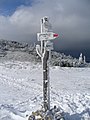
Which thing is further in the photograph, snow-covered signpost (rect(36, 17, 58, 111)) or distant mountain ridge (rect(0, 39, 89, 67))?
distant mountain ridge (rect(0, 39, 89, 67))

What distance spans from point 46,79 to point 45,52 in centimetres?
108

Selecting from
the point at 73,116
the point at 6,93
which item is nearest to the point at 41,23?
the point at 73,116

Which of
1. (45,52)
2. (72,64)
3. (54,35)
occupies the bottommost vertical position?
(72,64)

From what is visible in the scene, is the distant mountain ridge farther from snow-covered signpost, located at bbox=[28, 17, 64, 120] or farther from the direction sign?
the direction sign

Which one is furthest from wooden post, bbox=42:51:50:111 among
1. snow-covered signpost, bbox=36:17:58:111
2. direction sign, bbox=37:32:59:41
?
direction sign, bbox=37:32:59:41

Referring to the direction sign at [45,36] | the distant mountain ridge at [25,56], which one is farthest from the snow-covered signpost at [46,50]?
the distant mountain ridge at [25,56]

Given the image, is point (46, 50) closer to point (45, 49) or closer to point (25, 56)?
point (45, 49)

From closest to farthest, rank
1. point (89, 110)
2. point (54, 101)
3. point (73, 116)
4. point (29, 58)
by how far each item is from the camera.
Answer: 1. point (73, 116)
2. point (89, 110)
3. point (54, 101)
4. point (29, 58)

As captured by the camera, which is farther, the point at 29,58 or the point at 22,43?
the point at 22,43

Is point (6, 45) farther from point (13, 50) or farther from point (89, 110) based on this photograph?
point (89, 110)

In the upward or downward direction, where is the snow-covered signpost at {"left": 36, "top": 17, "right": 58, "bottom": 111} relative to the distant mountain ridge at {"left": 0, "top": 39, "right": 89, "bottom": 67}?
upward

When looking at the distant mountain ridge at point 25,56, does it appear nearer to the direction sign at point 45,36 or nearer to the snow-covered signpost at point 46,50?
the snow-covered signpost at point 46,50

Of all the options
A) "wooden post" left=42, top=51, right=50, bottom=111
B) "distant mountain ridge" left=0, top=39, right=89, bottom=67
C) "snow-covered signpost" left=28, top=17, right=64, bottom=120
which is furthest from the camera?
"distant mountain ridge" left=0, top=39, right=89, bottom=67

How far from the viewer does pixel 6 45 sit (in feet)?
281
